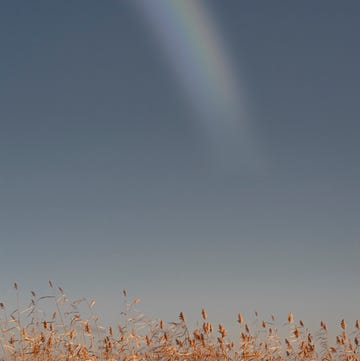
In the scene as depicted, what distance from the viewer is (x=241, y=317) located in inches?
384

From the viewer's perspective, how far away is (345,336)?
10.8 m

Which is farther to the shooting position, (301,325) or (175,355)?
(301,325)

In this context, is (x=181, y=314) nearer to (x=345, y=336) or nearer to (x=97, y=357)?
(x=97, y=357)

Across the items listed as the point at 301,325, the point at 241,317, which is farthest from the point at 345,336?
the point at 241,317

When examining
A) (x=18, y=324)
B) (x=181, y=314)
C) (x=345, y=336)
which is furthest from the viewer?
(x=345, y=336)

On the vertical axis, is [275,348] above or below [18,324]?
below

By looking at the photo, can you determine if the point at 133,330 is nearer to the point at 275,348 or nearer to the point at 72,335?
the point at 72,335

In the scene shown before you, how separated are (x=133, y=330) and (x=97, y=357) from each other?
101 centimetres

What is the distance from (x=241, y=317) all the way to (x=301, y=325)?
6.57ft

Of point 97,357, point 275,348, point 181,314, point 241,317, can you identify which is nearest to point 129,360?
point 97,357

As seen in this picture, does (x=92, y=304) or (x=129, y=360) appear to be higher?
(x=92, y=304)

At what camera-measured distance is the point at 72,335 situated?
9.66 metres

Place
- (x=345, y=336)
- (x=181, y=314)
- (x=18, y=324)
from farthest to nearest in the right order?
(x=345, y=336) < (x=18, y=324) < (x=181, y=314)

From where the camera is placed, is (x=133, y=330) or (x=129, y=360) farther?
(x=133, y=330)
